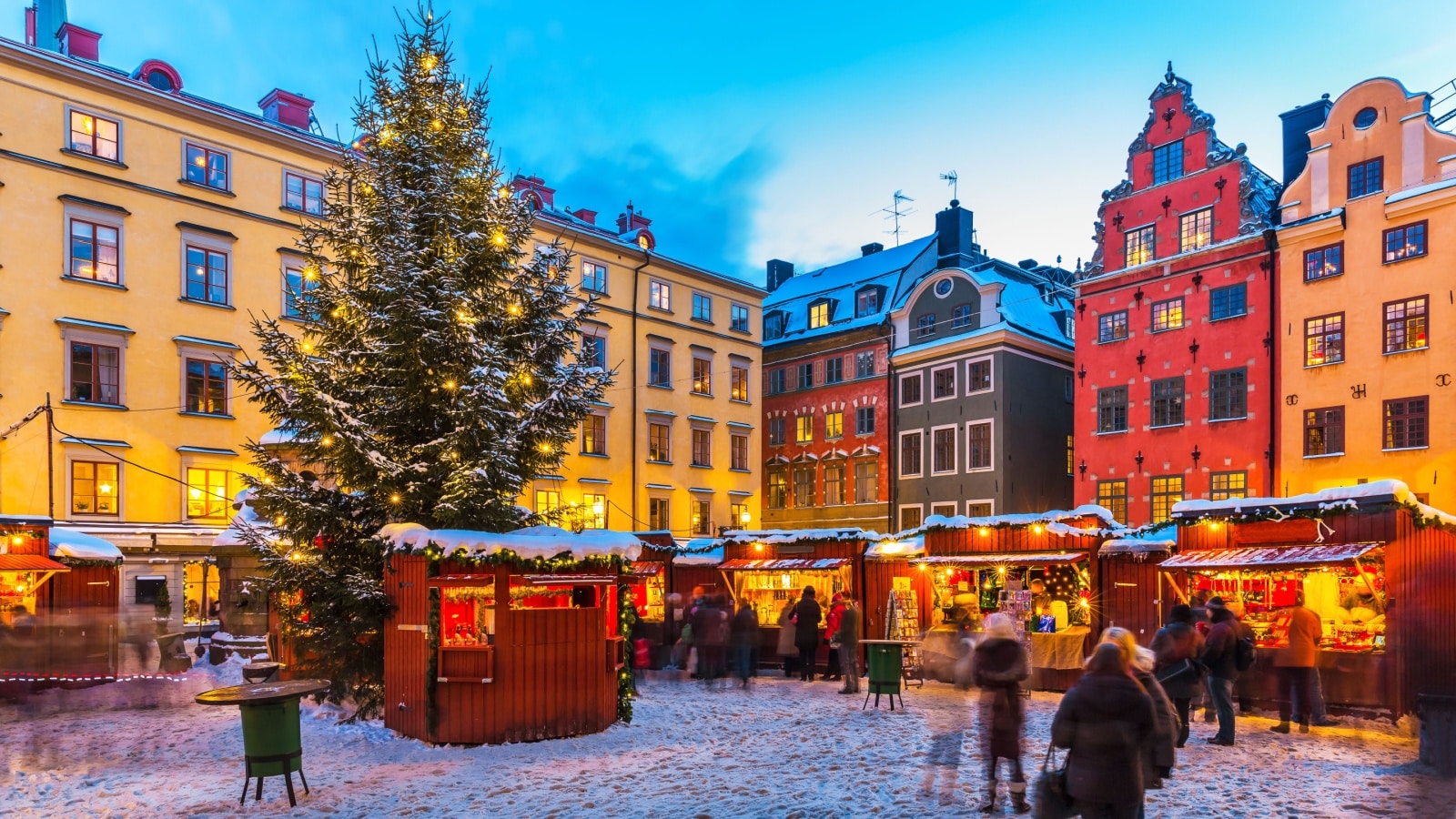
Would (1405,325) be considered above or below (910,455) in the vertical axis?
above

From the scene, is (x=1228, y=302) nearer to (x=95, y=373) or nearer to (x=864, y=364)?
(x=864, y=364)

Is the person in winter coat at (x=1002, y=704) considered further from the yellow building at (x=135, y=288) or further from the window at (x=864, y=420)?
the window at (x=864, y=420)

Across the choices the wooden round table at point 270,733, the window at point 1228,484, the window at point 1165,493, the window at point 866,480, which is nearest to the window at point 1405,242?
the window at point 1228,484

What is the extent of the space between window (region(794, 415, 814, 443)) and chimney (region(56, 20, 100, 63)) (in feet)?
92.6

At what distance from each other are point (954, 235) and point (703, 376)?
12261 mm

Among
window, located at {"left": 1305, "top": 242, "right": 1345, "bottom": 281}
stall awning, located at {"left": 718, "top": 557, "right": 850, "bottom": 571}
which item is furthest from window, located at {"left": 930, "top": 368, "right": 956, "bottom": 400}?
stall awning, located at {"left": 718, "top": 557, "right": 850, "bottom": 571}

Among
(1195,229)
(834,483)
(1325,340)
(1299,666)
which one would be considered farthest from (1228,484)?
(834,483)

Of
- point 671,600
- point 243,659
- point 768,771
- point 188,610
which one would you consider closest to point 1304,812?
point 768,771

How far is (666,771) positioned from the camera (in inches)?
447

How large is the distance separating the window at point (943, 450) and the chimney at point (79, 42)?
29.8 meters

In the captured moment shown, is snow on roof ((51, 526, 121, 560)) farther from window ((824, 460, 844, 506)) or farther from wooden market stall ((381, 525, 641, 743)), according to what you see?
window ((824, 460, 844, 506))

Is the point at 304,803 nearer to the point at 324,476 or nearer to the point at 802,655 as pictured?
the point at 324,476

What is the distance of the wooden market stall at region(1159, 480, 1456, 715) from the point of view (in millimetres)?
13844

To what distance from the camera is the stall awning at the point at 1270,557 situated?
1405 centimetres
